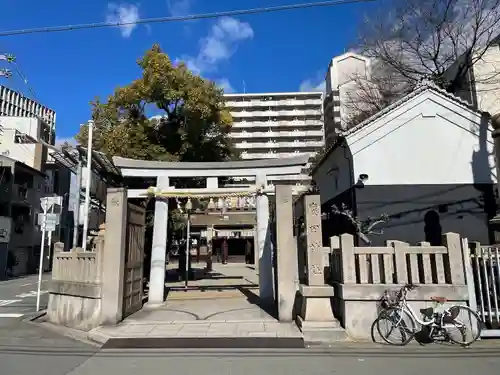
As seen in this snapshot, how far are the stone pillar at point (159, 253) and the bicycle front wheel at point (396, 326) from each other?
6851mm

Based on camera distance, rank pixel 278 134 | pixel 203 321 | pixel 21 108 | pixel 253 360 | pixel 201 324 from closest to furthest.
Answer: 1. pixel 253 360
2. pixel 201 324
3. pixel 203 321
4. pixel 21 108
5. pixel 278 134

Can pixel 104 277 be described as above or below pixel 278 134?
below

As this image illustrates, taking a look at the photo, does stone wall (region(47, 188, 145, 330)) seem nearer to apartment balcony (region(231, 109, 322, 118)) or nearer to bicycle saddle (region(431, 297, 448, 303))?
bicycle saddle (region(431, 297, 448, 303))

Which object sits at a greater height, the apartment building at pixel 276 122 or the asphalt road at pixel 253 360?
the apartment building at pixel 276 122

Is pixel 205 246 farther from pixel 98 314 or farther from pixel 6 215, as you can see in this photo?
pixel 98 314

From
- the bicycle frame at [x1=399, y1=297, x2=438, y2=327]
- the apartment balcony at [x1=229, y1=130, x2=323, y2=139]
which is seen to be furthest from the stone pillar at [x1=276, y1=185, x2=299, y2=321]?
the apartment balcony at [x1=229, y1=130, x2=323, y2=139]

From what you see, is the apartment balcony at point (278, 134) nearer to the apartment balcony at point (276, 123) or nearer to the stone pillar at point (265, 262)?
the apartment balcony at point (276, 123)

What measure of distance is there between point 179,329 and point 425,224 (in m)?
9.69

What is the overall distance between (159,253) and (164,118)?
7.33 m

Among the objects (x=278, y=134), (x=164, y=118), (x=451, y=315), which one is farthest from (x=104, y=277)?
(x=278, y=134)

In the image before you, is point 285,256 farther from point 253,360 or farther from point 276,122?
point 276,122

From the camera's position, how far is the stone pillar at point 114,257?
9.20 meters

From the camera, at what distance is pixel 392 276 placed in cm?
819

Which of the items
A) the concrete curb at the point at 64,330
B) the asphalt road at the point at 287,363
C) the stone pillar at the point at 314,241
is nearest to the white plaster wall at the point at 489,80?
the stone pillar at the point at 314,241
